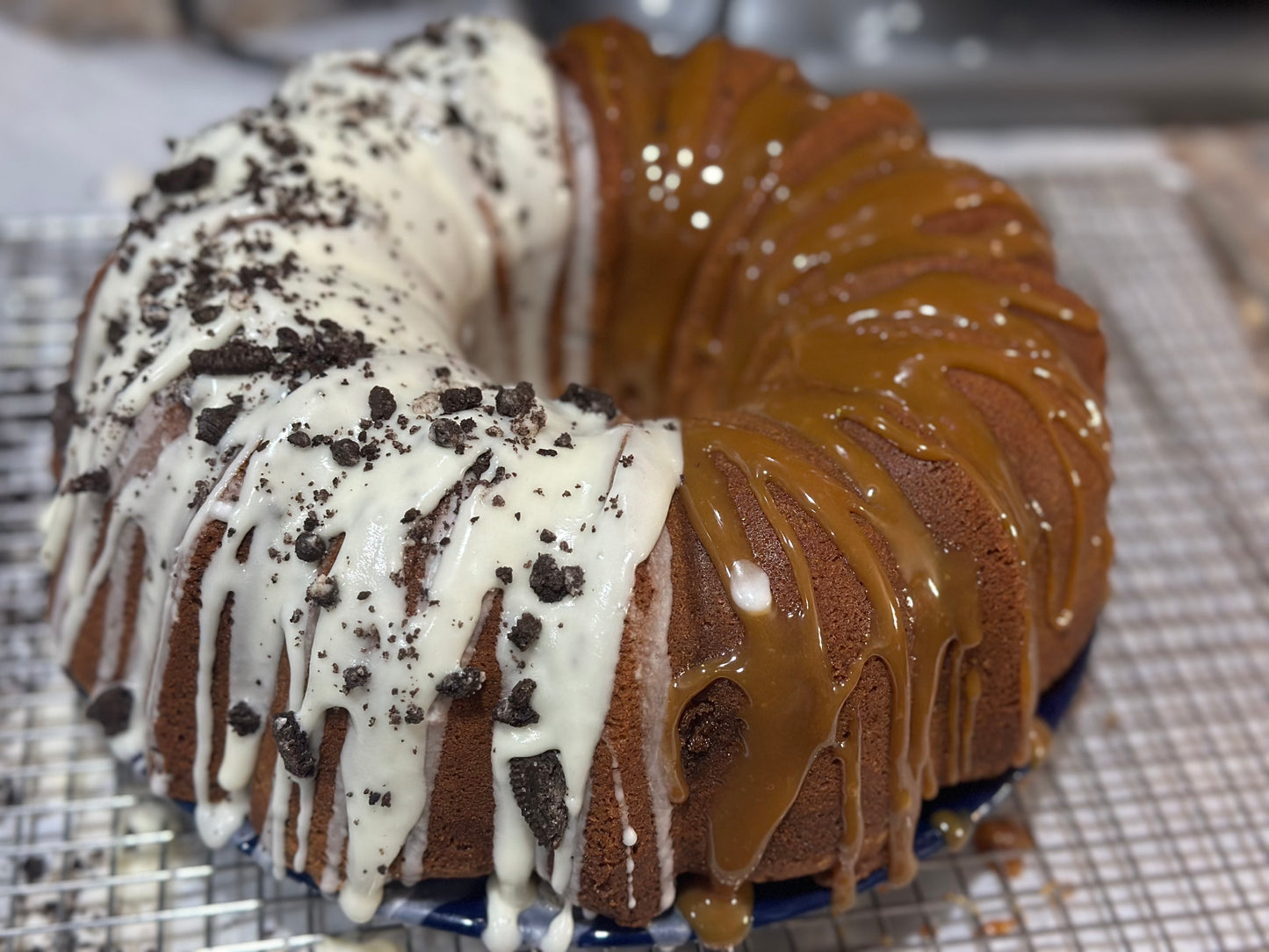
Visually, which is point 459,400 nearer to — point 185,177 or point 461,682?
point 461,682

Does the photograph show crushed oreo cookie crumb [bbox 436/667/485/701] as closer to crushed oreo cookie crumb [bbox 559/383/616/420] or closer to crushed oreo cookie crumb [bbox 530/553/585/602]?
crushed oreo cookie crumb [bbox 530/553/585/602]

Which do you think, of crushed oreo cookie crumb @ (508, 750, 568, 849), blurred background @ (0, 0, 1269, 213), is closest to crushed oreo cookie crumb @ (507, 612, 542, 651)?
crushed oreo cookie crumb @ (508, 750, 568, 849)

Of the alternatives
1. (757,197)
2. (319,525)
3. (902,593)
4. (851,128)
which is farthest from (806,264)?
(319,525)

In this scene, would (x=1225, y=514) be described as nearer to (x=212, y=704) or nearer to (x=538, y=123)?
(x=538, y=123)

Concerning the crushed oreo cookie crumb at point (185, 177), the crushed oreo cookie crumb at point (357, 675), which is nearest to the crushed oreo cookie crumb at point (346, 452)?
the crushed oreo cookie crumb at point (357, 675)

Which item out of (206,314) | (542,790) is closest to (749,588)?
(542,790)

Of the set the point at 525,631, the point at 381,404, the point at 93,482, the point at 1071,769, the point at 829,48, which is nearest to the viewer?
the point at 525,631

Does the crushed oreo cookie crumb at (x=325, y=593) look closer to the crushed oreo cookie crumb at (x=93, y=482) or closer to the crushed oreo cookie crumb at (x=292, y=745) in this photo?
the crushed oreo cookie crumb at (x=292, y=745)

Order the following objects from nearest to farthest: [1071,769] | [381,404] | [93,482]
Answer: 1. [381,404]
2. [93,482]
3. [1071,769]
